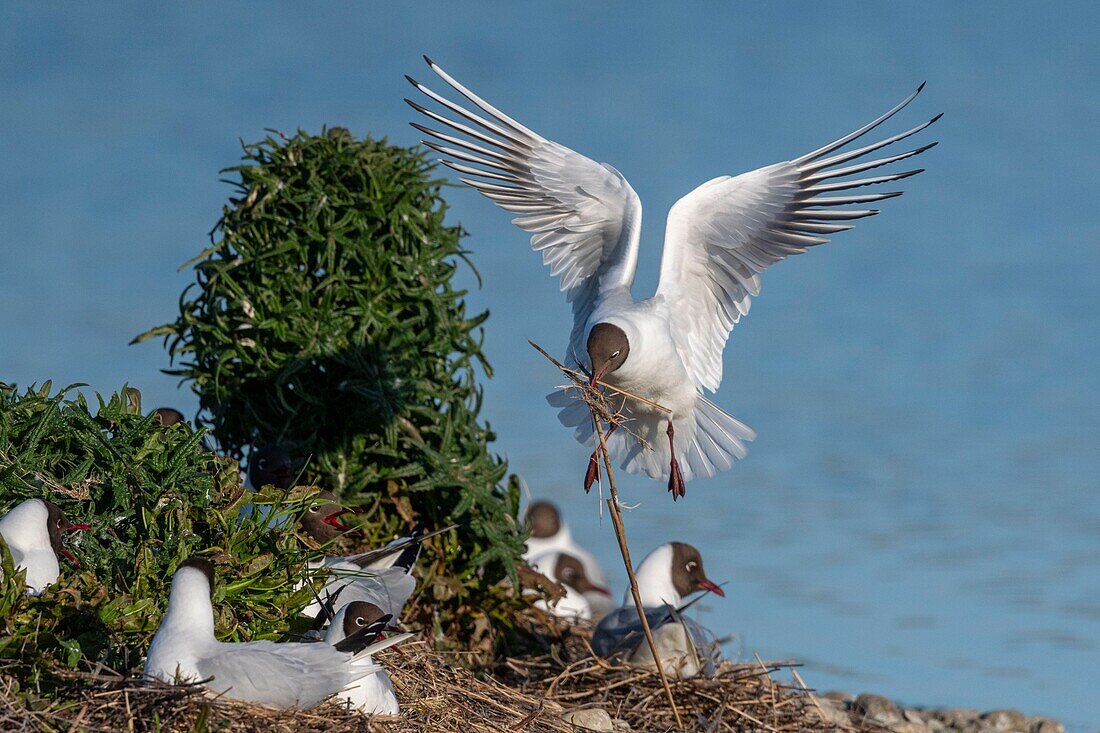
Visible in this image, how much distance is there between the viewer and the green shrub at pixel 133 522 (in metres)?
4.74

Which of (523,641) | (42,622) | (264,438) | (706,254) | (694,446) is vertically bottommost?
(42,622)

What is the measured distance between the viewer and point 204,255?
6.82 m

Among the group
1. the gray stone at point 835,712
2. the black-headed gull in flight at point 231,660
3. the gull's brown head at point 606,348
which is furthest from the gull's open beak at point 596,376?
the gray stone at point 835,712

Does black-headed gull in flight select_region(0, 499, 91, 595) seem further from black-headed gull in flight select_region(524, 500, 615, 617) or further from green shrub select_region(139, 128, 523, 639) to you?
black-headed gull in flight select_region(524, 500, 615, 617)

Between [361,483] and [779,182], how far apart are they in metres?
2.60

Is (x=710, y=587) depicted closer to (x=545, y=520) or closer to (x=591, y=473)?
(x=591, y=473)

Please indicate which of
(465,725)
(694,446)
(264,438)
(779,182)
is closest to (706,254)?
(779,182)

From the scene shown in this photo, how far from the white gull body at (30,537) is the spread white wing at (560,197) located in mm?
2965

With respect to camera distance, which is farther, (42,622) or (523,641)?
(523,641)

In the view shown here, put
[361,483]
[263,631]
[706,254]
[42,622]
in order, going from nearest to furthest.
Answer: [42,622]
[263,631]
[361,483]
[706,254]

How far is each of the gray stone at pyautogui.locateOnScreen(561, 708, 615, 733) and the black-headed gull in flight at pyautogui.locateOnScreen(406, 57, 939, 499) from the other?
4.68ft

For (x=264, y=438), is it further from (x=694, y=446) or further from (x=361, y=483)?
(x=694, y=446)

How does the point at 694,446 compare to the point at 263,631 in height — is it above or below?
above

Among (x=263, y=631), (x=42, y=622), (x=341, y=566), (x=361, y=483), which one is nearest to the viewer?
(x=42, y=622)
